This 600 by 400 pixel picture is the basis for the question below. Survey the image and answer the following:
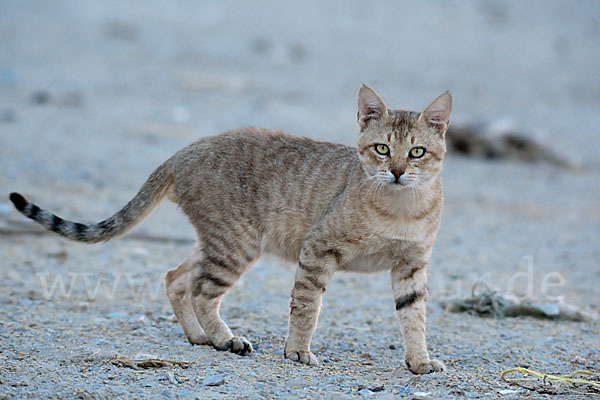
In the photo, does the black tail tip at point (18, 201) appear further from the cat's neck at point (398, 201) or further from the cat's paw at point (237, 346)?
the cat's neck at point (398, 201)

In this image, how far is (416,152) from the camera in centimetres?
471

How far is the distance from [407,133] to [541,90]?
13.3 meters

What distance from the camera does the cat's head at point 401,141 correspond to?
465cm

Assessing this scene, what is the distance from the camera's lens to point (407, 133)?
4734 millimetres

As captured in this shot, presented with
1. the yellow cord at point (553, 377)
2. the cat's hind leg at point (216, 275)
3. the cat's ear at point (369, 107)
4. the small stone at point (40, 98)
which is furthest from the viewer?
the small stone at point (40, 98)

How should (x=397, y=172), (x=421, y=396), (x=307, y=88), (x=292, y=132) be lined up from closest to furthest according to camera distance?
(x=421, y=396), (x=397, y=172), (x=292, y=132), (x=307, y=88)

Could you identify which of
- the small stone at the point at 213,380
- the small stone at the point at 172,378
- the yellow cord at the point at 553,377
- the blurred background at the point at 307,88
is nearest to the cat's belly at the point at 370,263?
the yellow cord at the point at 553,377

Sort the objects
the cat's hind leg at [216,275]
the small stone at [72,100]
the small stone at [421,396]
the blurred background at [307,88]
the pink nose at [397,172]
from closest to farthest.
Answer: the small stone at [421,396]
the pink nose at [397,172]
the cat's hind leg at [216,275]
the blurred background at [307,88]
the small stone at [72,100]

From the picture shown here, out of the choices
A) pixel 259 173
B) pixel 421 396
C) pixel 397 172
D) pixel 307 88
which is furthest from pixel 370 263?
pixel 307 88

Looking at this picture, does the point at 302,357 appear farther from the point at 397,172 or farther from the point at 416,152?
the point at 416,152

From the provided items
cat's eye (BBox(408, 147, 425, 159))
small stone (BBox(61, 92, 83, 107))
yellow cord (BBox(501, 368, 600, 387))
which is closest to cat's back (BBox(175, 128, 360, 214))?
cat's eye (BBox(408, 147, 425, 159))

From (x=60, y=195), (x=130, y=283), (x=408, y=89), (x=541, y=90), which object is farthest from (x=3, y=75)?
(x=541, y=90)

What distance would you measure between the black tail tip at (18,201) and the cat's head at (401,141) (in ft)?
6.85

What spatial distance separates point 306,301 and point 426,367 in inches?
32.2
